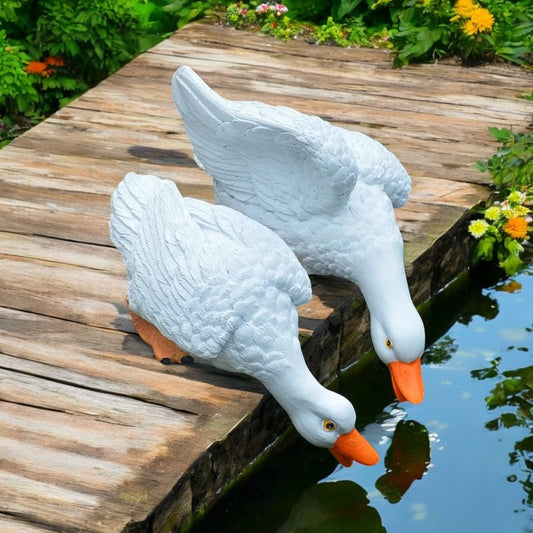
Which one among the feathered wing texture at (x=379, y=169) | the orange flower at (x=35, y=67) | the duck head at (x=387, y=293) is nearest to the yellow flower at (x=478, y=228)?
the feathered wing texture at (x=379, y=169)

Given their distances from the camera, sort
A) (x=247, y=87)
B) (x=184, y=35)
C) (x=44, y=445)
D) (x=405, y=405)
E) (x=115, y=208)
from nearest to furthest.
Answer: (x=44, y=445) < (x=115, y=208) < (x=405, y=405) < (x=247, y=87) < (x=184, y=35)

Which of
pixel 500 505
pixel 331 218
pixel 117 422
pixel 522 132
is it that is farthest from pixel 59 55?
pixel 500 505

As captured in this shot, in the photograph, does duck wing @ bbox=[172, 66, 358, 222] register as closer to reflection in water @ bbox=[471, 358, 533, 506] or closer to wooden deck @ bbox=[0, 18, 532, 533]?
wooden deck @ bbox=[0, 18, 532, 533]

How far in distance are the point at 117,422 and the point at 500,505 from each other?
1.29m

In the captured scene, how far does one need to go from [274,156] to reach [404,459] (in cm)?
118

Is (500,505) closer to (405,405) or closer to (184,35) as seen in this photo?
(405,405)

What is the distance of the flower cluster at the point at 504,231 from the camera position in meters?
4.93

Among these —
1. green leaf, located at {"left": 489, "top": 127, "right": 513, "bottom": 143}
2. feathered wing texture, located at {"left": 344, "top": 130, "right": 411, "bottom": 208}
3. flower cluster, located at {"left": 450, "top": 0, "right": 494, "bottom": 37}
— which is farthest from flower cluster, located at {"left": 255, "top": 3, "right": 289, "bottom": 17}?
feathered wing texture, located at {"left": 344, "top": 130, "right": 411, "bottom": 208}

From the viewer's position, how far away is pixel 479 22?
632 centimetres

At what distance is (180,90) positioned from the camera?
3867mm

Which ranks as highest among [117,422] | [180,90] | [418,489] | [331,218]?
[180,90]

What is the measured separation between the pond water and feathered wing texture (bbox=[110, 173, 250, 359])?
0.58 m

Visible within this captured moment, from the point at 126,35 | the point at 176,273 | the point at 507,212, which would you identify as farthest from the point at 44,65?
the point at 176,273

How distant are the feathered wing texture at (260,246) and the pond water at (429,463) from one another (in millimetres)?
665
